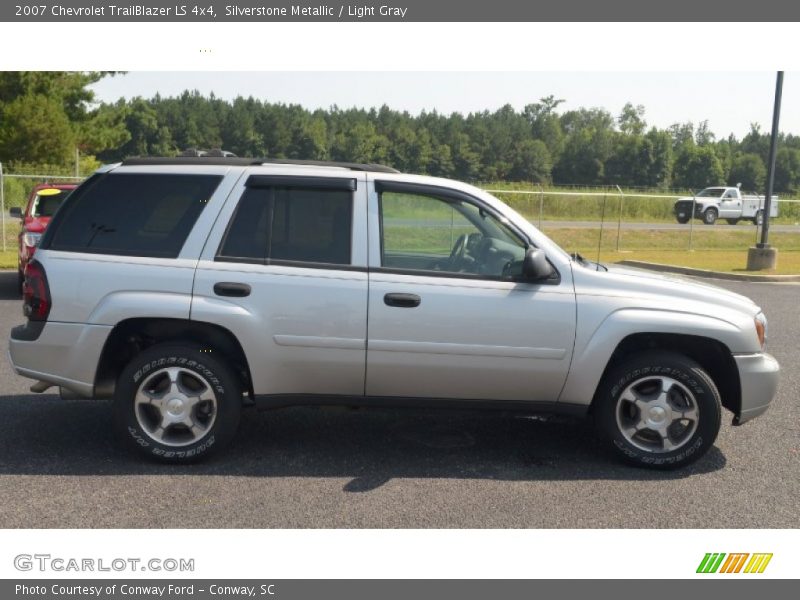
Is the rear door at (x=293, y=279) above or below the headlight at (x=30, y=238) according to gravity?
above

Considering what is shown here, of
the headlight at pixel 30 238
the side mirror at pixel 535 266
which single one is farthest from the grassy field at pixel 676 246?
the side mirror at pixel 535 266

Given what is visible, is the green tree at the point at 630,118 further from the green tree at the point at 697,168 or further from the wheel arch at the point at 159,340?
the wheel arch at the point at 159,340

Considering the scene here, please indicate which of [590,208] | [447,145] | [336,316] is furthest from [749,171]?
[336,316]

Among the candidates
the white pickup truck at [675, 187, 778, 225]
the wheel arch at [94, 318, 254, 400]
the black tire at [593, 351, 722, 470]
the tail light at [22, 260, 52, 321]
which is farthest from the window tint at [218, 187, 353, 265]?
the white pickup truck at [675, 187, 778, 225]

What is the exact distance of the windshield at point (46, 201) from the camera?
12.8 metres

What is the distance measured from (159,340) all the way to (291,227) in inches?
43.7

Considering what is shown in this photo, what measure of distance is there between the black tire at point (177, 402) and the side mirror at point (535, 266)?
1909mm

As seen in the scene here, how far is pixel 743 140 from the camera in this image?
422 ft

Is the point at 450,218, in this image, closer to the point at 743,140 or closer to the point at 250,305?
the point at 250,305

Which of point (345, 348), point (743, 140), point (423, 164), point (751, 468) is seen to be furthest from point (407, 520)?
point (743, 140)

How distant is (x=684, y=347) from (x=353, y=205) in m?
2.33

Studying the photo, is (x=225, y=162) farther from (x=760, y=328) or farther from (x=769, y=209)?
(x=769, y=209)

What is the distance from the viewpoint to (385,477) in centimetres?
510

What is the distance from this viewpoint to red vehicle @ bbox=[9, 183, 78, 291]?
12.1m
